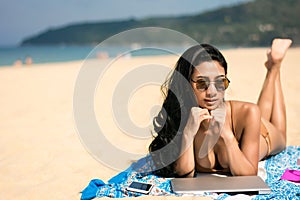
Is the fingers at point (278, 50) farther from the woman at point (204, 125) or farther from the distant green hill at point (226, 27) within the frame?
the distant green hill at point (226, 27)

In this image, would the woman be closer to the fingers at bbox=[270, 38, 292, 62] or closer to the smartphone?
the smartphone

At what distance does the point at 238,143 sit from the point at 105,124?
329 centimetres

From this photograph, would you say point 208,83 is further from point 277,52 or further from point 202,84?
point 277,52

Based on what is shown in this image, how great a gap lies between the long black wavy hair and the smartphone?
30cm

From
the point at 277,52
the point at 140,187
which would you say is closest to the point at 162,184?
the point at 140,187

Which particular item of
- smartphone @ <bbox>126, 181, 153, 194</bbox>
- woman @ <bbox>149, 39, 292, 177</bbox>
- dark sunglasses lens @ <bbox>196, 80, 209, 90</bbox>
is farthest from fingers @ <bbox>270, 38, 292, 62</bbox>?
smartphone @ <bbox>126, 181, 153, 194</bbox>

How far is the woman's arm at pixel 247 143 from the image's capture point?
9.66 feet

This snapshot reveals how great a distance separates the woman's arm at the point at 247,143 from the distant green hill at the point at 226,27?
49818 mm

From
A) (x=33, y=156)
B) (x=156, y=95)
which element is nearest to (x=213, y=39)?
(x=156, y=95)

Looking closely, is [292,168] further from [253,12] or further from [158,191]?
[253,12]

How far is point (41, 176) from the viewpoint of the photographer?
3785mm

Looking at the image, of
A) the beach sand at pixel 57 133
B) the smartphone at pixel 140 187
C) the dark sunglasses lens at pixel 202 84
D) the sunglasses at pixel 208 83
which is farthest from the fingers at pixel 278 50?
the smartphone at pixel 140 187

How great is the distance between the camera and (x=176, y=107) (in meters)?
3.15

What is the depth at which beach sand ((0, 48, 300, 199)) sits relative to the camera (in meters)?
3.62
